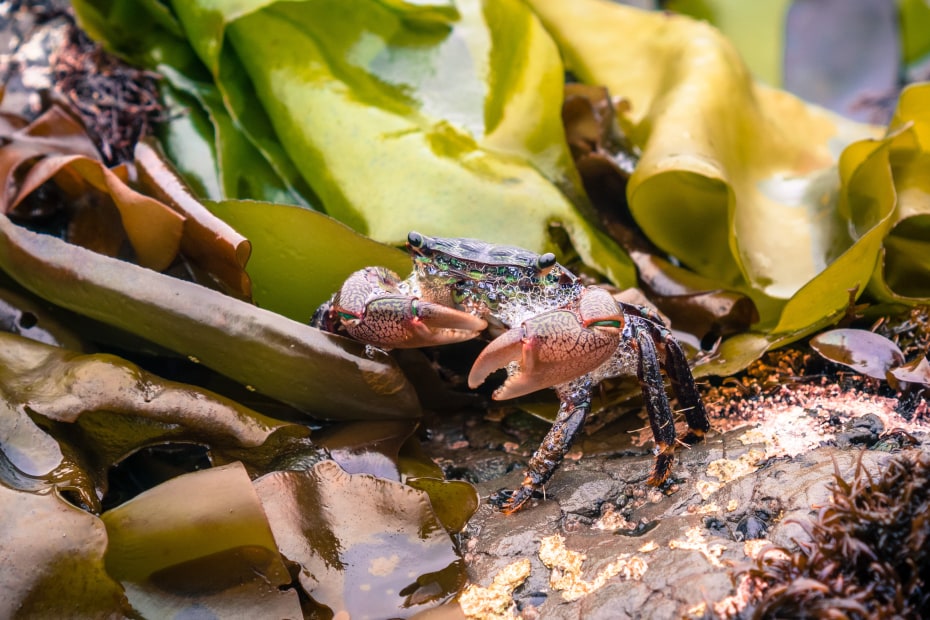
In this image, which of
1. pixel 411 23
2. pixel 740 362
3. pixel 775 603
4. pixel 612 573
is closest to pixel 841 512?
pixel 775 603

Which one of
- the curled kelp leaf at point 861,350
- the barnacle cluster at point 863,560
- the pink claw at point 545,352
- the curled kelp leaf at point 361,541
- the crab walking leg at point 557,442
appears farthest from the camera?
the curled kelp leaf at point 861,350

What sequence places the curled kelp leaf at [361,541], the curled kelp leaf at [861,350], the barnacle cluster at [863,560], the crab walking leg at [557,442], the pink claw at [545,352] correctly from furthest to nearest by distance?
the curled kelp leaf at [861,350], the crab walking leg at [557,442], the pink claw at [545,352], the curled kelp leaf at [361,541], the barnacle cluster at [863,560]

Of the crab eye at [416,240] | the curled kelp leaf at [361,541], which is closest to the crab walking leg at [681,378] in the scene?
the crab eye at [416,240]

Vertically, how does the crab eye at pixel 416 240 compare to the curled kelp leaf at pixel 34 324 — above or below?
above

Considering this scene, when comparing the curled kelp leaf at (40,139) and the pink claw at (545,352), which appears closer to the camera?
the pink claw at (545,352)

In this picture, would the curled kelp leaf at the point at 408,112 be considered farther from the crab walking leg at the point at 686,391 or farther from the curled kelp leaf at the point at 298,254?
the crab walking leg at the point at 686,391

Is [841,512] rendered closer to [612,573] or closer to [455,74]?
[612,573]

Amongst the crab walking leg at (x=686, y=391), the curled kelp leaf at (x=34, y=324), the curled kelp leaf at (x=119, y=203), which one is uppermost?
the curled kelp leaf at (x=119, y=203)
